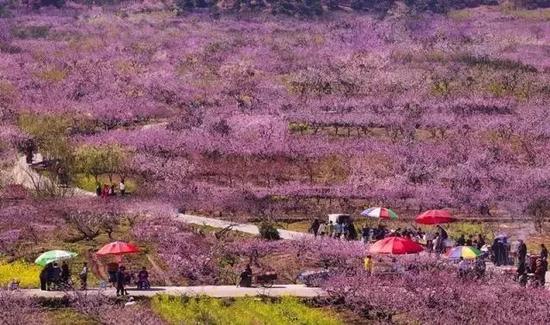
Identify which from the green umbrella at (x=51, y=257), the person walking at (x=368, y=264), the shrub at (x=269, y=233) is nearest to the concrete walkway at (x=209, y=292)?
the green umbrella at (x=51, y=257)

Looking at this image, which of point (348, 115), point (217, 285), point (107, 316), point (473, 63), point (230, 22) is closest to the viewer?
point (107, 316)

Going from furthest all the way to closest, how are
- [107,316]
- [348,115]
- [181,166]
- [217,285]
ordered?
[348,115], [181,166], [217,285], [107,316]

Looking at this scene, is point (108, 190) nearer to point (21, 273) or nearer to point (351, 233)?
point (21, 273)

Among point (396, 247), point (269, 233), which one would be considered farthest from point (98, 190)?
point (396, 247)

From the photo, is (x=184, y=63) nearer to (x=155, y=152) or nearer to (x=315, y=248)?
(x=155, y=152)

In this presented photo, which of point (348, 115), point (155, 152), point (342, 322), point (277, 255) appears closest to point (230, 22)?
point (348, 115)

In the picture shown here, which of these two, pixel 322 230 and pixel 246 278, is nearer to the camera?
pixel 246 278

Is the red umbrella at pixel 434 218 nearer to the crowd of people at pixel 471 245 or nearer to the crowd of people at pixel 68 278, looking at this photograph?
the crowd of people at pixel 471 245
